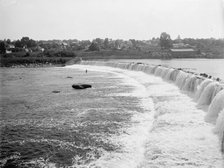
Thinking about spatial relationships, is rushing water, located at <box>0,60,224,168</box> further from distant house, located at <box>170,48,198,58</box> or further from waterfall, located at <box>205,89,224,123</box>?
distant house, located at <box>170,48,198,58</box>

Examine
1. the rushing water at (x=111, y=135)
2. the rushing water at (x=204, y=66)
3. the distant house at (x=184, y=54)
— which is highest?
the distant house at (x=184, y=54)

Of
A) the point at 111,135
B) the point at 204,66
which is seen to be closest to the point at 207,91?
the point at 111,135

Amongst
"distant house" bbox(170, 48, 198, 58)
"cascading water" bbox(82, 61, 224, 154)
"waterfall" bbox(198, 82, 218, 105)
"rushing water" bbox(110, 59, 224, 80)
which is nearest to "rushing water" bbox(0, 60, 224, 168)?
"waterfall" bbox(198, 82, 218, 105)

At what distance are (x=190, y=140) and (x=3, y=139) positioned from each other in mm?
10335

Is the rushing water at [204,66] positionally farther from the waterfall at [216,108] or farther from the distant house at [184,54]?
the distant house at [184,54]

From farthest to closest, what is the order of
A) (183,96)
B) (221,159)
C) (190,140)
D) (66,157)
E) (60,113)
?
(183,96) → (60,113) → (190,140) → (66,157) → (221,159)

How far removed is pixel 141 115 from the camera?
20.2 m

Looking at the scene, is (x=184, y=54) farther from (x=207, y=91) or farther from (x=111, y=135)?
(x=111, y=135)

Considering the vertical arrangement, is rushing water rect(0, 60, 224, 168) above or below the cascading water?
below

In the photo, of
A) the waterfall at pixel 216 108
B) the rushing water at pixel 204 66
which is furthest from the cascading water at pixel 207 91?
the rushing water at pixel 204 66

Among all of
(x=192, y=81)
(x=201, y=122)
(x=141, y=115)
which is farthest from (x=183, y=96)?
(x=201, y=122)

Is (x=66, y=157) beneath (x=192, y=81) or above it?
beneath

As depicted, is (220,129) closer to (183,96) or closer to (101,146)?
(101,146)

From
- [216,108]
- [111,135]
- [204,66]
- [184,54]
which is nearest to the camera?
[111,135]
